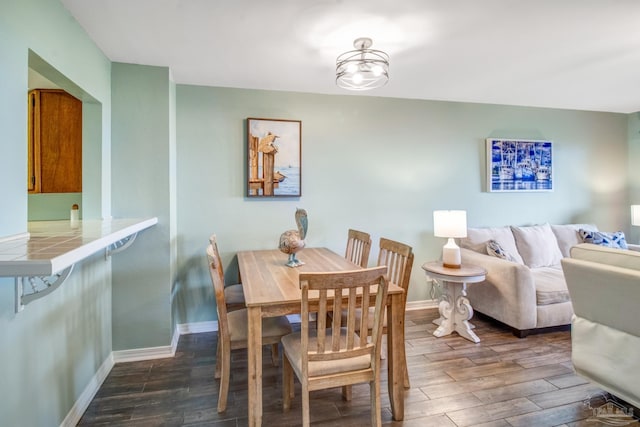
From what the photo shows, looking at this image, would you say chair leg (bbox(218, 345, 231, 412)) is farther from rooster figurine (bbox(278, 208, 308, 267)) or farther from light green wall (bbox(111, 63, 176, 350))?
light green wall (bbox(111, 63, 176, 350))

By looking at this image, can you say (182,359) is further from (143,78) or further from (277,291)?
(143,78)

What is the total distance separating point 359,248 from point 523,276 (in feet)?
4.90

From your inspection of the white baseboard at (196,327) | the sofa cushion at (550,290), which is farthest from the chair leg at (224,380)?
the sofa cushion at (550,290)

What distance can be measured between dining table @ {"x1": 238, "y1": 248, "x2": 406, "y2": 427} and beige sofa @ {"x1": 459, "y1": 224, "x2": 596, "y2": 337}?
159cm

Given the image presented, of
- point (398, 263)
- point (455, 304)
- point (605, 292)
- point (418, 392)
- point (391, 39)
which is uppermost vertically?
point (391, 39)

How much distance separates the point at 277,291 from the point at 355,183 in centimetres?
198

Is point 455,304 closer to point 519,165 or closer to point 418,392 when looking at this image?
point 418,392

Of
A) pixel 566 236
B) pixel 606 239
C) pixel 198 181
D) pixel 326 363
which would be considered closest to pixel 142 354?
pixel 198 181

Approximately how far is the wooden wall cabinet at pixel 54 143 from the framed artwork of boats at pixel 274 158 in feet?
4.50

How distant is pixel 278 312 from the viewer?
Result: 70.2 inches

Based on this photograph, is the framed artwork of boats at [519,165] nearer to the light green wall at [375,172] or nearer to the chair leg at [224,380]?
the light green wall at [375,172]

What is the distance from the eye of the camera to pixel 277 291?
192 centimetres

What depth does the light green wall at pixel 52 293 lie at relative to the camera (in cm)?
137

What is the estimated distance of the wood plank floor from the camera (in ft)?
6.44
